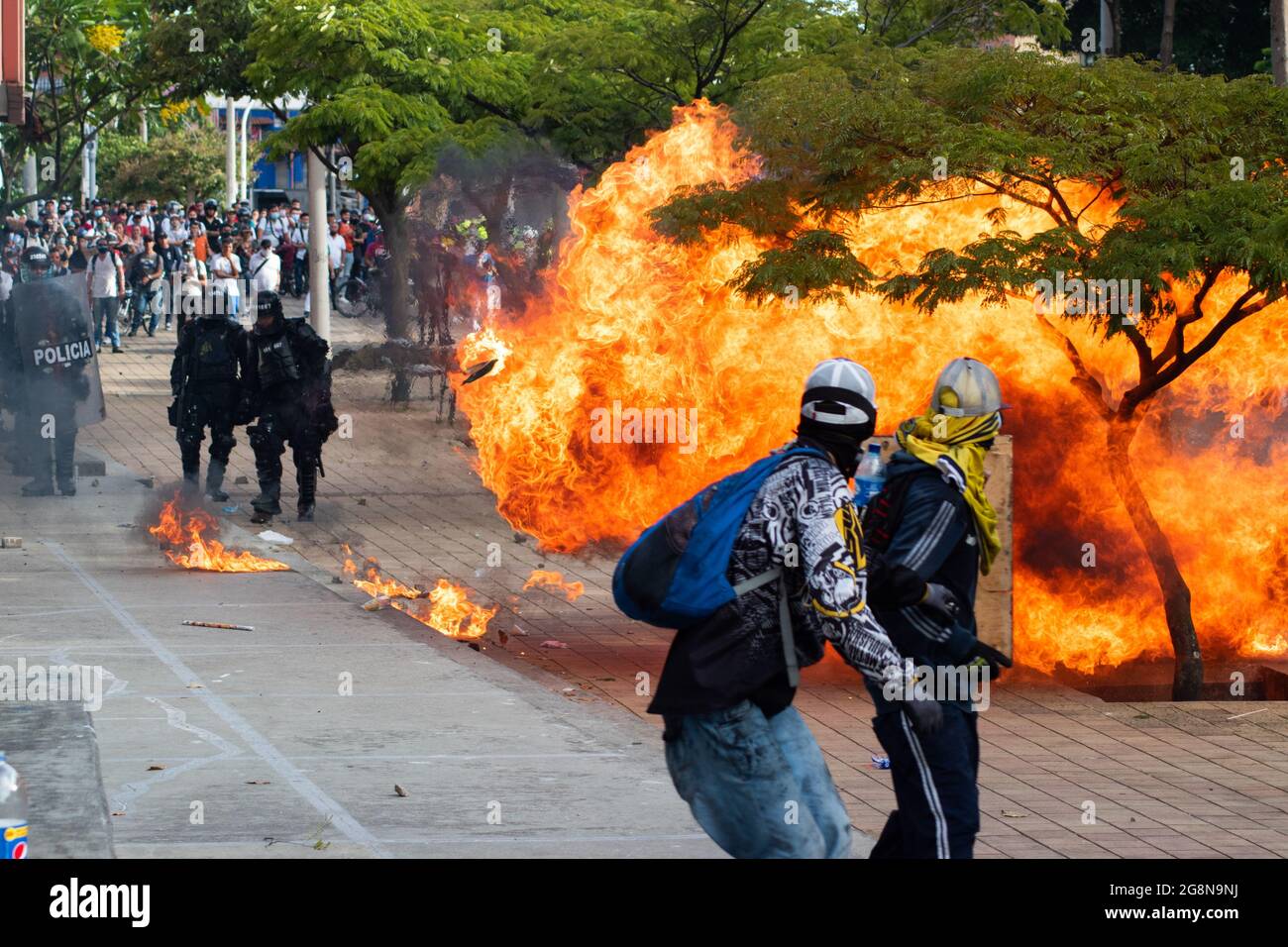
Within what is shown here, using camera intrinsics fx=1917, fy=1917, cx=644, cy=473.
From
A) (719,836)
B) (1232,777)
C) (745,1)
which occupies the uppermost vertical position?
(745,1)

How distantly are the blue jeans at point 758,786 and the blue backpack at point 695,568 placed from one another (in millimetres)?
178

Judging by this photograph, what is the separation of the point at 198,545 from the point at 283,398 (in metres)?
2.25

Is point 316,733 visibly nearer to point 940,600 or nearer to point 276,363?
point 940,600

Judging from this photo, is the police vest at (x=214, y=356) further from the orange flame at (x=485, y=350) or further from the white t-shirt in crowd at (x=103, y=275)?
the white t-shirt in crowd at (x=103, y=275)

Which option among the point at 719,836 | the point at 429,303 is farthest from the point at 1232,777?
the point at 429,303

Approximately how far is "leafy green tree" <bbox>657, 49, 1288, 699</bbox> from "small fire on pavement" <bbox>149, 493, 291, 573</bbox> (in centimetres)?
383

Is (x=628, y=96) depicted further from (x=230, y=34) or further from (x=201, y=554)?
(x=230, y=34)

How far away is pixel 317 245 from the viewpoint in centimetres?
2412

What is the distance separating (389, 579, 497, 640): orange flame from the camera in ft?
37.7

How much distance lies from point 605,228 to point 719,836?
778 centimetres

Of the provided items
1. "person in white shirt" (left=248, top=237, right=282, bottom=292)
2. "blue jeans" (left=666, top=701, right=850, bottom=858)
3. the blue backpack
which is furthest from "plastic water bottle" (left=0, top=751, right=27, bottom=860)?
"person in white shirt" (left=248, top=237, right=282, bottom=292)

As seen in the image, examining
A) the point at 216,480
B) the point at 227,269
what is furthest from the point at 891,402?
the point at 227,269

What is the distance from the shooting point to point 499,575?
13344 millimetres

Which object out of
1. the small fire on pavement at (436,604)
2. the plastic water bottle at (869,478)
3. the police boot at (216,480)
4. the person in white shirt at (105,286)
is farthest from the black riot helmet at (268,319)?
the person in white shirt at (105,286)
